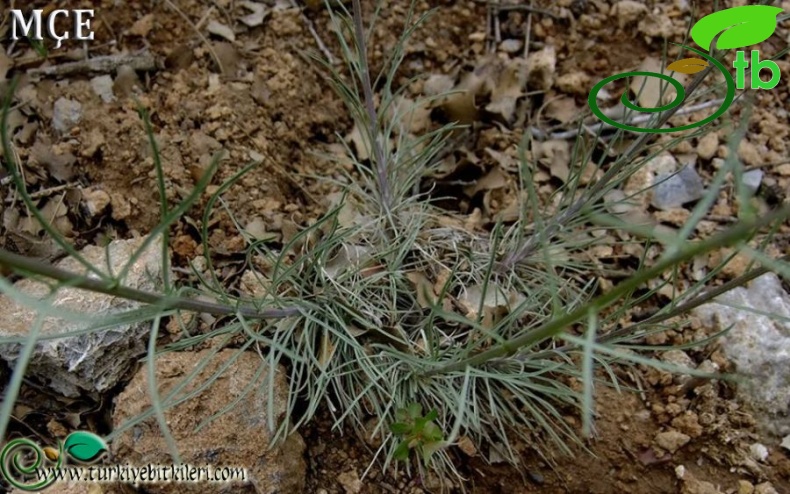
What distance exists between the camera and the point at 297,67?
6.58ft

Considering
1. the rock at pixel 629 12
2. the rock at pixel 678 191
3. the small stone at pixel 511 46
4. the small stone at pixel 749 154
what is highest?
the rock at pixel 629 12

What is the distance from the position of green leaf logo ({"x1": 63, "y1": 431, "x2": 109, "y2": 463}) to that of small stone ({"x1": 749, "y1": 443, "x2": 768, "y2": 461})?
1477mm

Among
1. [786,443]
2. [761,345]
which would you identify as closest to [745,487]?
[786,443]

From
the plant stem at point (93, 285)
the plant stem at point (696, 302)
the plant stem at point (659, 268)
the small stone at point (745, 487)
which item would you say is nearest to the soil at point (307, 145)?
the small stone at point (745, 487)

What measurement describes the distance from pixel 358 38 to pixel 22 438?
113cm

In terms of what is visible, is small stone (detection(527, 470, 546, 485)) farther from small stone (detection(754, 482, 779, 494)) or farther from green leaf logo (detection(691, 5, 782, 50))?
green leaf logo (detection(691, 5, 782, 50))

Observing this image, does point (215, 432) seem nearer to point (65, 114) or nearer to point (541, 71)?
point (65, 114)

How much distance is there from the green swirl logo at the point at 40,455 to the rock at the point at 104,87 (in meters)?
0.98

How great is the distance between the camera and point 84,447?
1.35 meters

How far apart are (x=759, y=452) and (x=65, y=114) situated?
6.60ft

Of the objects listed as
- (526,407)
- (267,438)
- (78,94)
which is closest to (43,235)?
(78,94)

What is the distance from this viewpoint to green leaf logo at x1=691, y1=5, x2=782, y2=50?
Answer: 1469 millimetres

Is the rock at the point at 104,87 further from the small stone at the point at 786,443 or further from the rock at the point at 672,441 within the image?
the small stone at the point at 786,443

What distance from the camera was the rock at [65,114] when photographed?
178 centimetres
